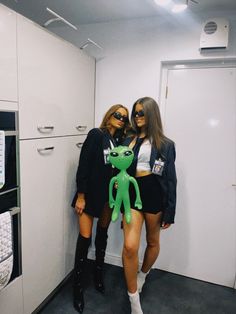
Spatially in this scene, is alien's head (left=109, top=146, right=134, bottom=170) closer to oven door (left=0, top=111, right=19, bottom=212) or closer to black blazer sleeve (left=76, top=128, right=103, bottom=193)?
black blazer sleeve (left=76, top=128, right=103, bottom=193)

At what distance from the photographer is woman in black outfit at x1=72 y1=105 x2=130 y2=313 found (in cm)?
178

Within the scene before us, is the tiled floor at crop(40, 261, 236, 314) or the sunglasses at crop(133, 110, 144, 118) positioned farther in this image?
the tiled floor at crop(40, 261, 236, 314)

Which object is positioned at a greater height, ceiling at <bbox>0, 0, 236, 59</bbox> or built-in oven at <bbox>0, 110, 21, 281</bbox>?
ceiling at <bbox>0, 0, 236, 59</bbox>

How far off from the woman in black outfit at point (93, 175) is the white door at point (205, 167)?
57cm

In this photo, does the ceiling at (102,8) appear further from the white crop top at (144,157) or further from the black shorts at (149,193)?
the black shorts at (149,193)

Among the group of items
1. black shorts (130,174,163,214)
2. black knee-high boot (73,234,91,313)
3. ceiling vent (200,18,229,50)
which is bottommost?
black knee-high boot (73,234,91,313)

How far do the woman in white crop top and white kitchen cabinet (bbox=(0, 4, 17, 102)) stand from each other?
2.72 feet

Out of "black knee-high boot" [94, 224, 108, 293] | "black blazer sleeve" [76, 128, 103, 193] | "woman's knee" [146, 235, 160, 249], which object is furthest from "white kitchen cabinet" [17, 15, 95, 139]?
"woman's knee" [146, 235, 160, 249]

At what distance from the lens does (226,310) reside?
189 centimetres

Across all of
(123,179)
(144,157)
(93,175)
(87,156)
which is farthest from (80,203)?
(144,157)

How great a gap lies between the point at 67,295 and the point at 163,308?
762 mm

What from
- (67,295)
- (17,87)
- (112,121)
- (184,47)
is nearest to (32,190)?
(17,87)

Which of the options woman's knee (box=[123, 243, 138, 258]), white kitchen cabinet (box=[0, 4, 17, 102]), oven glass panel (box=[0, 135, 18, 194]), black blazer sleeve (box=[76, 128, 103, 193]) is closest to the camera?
white kitchen cabinet (box=[0, 4, 17, 102])

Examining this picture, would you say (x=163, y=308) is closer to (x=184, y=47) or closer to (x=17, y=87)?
(x=17, y=87)
